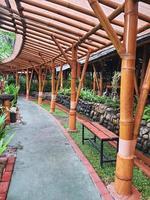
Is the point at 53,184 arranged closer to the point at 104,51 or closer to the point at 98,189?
the point at 98,189

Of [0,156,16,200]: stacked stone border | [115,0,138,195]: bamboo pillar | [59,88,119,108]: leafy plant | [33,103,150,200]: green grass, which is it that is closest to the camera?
[115,0,138,195]: bamboo pillar

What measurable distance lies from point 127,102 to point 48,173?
82.6 inches

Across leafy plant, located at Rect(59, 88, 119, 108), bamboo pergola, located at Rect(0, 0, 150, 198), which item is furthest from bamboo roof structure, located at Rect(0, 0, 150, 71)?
leafy plant, located at Rect(59, 88, 119, 108)

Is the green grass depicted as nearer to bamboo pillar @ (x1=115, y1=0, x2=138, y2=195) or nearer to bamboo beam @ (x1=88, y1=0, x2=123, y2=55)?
bamboo pillar @ (x1=115, y1=0, x2=138, y2=195)

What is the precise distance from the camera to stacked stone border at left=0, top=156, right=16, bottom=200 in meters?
3.88

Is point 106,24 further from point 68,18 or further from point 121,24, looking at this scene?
point 68,18

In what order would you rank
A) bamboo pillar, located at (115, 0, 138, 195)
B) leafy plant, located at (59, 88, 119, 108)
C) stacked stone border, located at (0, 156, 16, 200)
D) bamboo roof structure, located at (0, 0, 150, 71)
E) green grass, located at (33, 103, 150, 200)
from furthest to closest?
leafy plant, located at (59, 88, 119, 108) → bamboo roof structure, located at (0, 0, 150, 71) → green grass, located at (33, 103, 150, 200) → stacked stone border, located at (0, 156, 16, 200) → bamboo pillar, located at (115, 0, 138, 195)

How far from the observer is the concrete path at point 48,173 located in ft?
13.0

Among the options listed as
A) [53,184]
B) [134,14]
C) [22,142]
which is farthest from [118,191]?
[22,142]

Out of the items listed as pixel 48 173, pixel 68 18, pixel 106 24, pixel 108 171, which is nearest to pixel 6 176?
pixel 48 173

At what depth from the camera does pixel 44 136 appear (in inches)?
309

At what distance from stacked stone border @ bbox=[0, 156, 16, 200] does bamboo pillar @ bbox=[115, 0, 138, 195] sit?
1.71 m

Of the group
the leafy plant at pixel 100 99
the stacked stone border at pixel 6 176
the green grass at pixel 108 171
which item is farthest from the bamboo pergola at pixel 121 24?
the leafy plant at pixel 100 99

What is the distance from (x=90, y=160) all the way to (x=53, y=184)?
150 centimetres
